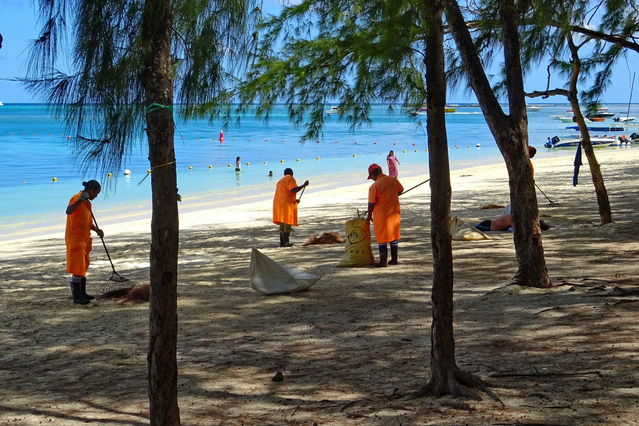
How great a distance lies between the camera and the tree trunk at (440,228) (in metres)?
5.17

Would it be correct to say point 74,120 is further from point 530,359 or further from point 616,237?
point 616,237

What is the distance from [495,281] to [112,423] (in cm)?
536

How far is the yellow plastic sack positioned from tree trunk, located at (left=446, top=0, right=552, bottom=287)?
8.82ft

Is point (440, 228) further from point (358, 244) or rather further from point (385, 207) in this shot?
point (358, 244)

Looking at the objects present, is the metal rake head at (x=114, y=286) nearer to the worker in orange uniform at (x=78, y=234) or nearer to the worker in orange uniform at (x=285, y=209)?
the worker in orange uniform at (x=78, y=234)

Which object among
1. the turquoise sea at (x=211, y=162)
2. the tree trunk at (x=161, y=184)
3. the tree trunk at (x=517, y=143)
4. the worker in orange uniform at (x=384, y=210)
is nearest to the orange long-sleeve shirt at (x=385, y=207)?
the worker in orange uniform at (x=384, y=210)

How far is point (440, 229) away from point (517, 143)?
3.59 meters

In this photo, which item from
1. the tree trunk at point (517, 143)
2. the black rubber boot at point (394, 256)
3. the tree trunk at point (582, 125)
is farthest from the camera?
the tree trunk at point (582, 125)

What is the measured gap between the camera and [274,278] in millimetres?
9484

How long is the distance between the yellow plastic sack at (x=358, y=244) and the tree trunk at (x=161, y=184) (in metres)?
6.51

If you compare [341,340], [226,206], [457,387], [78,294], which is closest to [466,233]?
[341,340]

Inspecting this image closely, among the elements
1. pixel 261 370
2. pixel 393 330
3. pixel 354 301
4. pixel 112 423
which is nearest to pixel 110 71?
pixel 112 423

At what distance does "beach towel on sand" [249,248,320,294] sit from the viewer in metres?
9.41

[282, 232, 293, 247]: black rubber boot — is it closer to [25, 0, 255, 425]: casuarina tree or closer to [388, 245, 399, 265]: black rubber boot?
[388, 245, 399, 265]: black rubber boot
